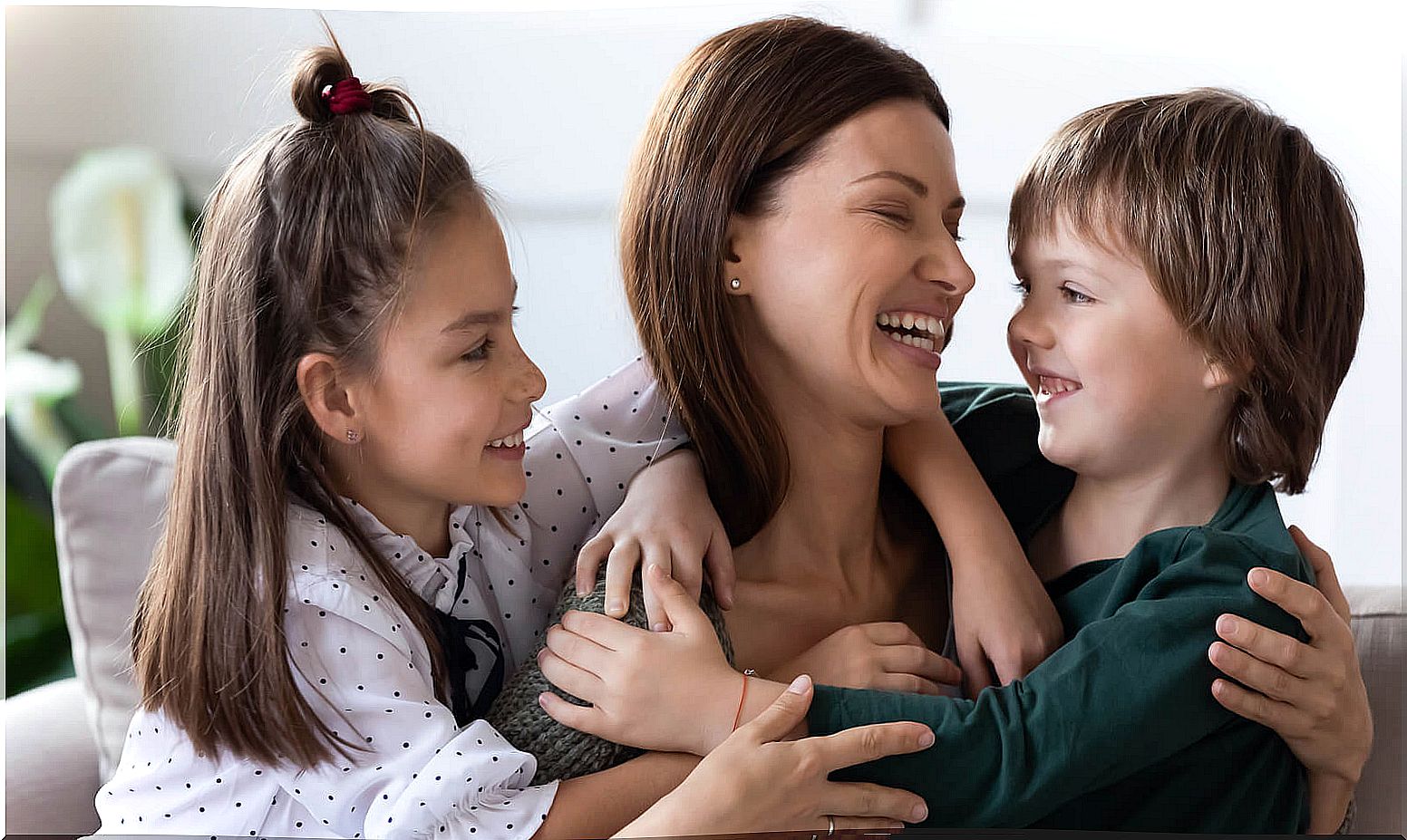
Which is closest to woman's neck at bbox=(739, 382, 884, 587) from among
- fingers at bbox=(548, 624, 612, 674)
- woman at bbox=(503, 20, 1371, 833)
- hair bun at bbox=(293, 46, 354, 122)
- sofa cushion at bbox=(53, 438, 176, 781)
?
woman at bbox=(503, 20, 1371, 833)

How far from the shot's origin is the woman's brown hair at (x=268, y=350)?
84 cm

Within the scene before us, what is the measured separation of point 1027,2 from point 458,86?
61cm

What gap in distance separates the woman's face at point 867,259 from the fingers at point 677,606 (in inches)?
8.3

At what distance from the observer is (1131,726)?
83 cm

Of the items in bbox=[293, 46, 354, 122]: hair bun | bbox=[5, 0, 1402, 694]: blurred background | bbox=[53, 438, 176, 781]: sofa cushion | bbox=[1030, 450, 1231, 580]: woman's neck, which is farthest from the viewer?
bbox=[5, 0, 1402, 694]: blurred background

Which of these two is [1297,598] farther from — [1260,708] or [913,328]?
[913,328]

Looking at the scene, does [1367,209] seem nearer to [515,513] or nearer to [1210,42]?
[1210,42]

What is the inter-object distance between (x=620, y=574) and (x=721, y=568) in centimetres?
9

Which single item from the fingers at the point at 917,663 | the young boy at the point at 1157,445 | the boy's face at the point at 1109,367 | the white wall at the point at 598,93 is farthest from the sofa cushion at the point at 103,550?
the boy's face at the point at 1109,367

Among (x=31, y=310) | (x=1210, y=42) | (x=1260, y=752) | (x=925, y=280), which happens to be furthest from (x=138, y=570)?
(x=1210, y=42)

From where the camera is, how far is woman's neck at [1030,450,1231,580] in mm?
986

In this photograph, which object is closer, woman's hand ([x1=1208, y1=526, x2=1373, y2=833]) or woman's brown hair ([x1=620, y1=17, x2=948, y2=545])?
woman's hand ([x1=1208, y1=526, x2=1373, y2=833])

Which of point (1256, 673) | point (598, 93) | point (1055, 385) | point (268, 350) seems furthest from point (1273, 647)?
point (598, 93)

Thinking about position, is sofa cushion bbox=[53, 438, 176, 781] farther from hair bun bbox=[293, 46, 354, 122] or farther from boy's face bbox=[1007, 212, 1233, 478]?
boy's face bbox=[1007, 212, 1233, 478]
